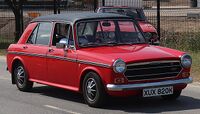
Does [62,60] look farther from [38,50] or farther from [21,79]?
[21,79]

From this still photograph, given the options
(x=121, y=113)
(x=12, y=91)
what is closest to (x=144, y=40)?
(x=121, y=113)

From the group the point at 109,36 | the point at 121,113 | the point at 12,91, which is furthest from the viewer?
the point at 12,91

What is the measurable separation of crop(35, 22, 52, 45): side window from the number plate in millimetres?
2725

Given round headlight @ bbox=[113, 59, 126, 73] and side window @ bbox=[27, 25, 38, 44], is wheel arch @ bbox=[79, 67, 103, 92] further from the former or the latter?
side window @ bbox=[27, 25, 38, 44]

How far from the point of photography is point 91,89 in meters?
9.71

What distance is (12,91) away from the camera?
12.0 meters

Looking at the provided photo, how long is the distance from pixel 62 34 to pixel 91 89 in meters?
1.79

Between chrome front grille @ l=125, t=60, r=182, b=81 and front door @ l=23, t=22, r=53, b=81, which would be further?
front door @ l=23, t=22, r=53, b=81

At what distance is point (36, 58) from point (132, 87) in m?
2.77

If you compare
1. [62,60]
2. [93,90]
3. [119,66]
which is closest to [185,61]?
[119,66]

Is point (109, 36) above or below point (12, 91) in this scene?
above

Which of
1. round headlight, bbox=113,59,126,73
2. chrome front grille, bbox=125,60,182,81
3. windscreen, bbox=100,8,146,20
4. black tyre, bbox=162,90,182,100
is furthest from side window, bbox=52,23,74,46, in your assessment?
windscreen, bbox=100,8,146,20

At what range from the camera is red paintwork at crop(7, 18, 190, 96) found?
941 centimetres

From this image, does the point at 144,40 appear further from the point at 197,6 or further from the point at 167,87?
the point at 197,6
